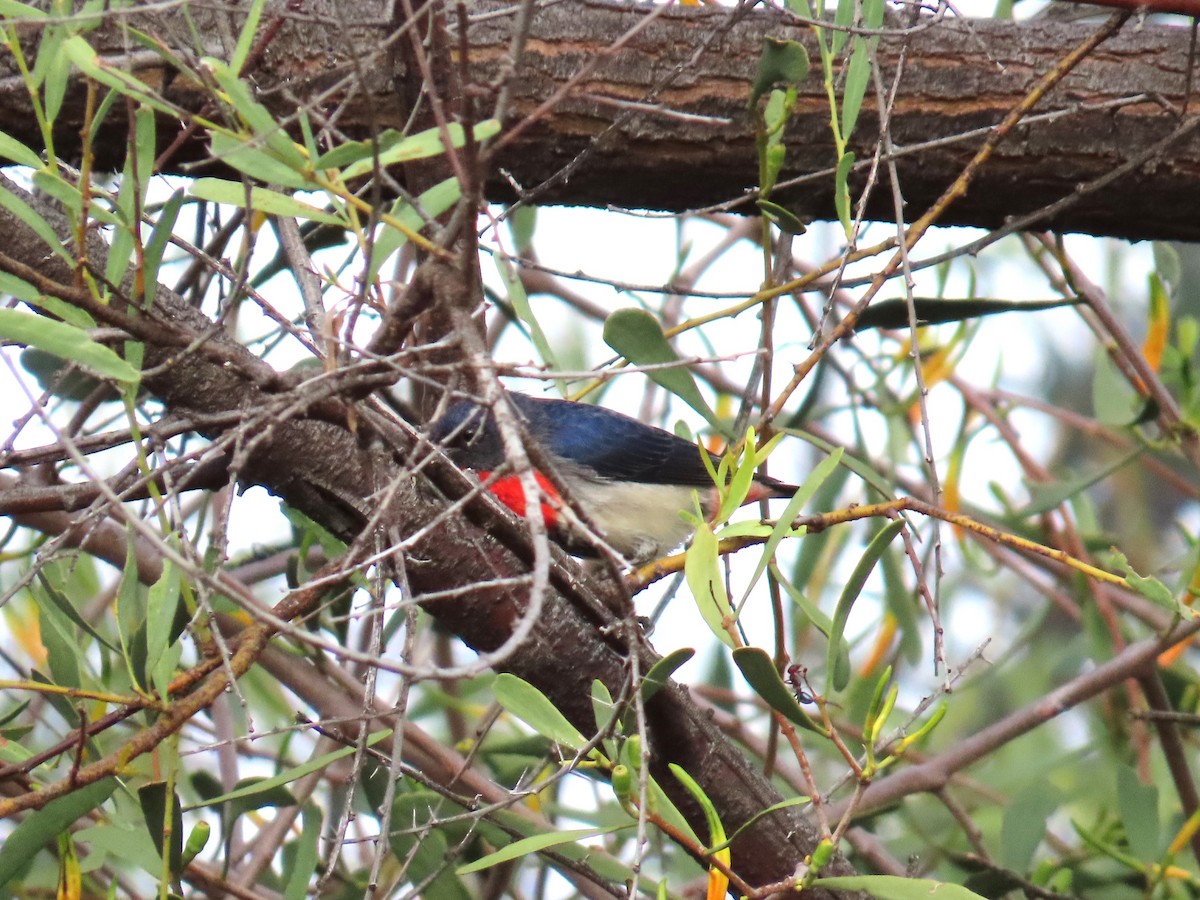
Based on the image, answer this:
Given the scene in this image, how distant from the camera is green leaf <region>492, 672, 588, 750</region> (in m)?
1.72

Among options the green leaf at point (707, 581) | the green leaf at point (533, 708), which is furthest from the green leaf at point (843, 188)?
the green leaf at point (533, 708)

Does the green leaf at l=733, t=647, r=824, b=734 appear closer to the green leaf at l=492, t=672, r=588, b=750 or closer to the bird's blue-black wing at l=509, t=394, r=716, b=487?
the green leaf at l=492, t=672, r=588, b=750

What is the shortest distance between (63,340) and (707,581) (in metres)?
0.84

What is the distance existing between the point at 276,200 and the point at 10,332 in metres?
0.33

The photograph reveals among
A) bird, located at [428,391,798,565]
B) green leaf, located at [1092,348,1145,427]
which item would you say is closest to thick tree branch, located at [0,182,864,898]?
green leaf, located at [1092,348,1145,427]

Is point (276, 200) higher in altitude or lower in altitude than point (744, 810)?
higher

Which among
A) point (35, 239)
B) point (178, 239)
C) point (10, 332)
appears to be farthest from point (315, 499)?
point (10, 332)

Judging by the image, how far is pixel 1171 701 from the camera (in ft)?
11.3

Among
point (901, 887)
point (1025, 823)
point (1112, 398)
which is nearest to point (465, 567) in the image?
point (901, 887)

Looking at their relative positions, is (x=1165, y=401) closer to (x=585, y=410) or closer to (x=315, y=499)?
(x=585, y=410)

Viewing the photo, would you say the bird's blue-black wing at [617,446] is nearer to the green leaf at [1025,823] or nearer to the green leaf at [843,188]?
the green leaf at [1025,823]

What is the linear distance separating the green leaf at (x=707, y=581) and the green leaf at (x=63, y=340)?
0.72 m

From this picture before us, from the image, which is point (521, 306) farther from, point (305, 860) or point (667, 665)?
point (305, 860)

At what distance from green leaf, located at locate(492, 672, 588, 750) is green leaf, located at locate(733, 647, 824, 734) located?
24 centimetres
